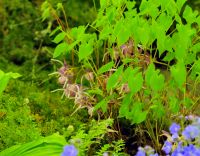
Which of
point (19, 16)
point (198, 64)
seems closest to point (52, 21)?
point (19, 16)

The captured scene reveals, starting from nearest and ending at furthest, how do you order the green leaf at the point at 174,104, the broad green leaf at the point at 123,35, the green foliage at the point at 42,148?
the green foliage at the point at 42,148 < the broad green leaf at the point at 123,35 < the green leaf at the point at 174,104

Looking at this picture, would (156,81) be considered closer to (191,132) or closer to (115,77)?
(115,77)

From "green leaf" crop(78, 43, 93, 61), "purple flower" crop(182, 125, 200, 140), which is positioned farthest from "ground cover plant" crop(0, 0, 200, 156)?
"purple flower" crop(182, 125, 200, 140)

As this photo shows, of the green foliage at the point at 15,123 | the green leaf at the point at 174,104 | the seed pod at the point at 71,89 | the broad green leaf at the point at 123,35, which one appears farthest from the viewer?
the seed pod at the point at 71,89

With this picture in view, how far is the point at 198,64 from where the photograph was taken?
3512mm

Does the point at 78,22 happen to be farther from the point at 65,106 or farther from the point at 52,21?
the point at 65,106

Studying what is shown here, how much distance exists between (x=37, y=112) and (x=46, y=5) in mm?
802

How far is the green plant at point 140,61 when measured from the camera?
11.0 ft

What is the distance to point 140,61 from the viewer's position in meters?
3.74

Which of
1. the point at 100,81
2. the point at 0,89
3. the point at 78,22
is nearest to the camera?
the point at 0,89

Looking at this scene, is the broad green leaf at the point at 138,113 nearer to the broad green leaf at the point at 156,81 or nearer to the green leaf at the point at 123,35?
the broad green leaf at the point at 156,81

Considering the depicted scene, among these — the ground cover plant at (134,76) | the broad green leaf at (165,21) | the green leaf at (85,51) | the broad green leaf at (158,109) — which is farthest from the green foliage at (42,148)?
the broad green leaf at (165,21)

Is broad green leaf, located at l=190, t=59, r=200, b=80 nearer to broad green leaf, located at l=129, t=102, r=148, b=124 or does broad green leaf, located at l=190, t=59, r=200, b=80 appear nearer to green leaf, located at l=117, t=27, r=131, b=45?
broad green leaf, located at l=129, t=102, r=148, b=124

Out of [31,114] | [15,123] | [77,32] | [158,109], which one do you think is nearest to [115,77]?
[158,109]
